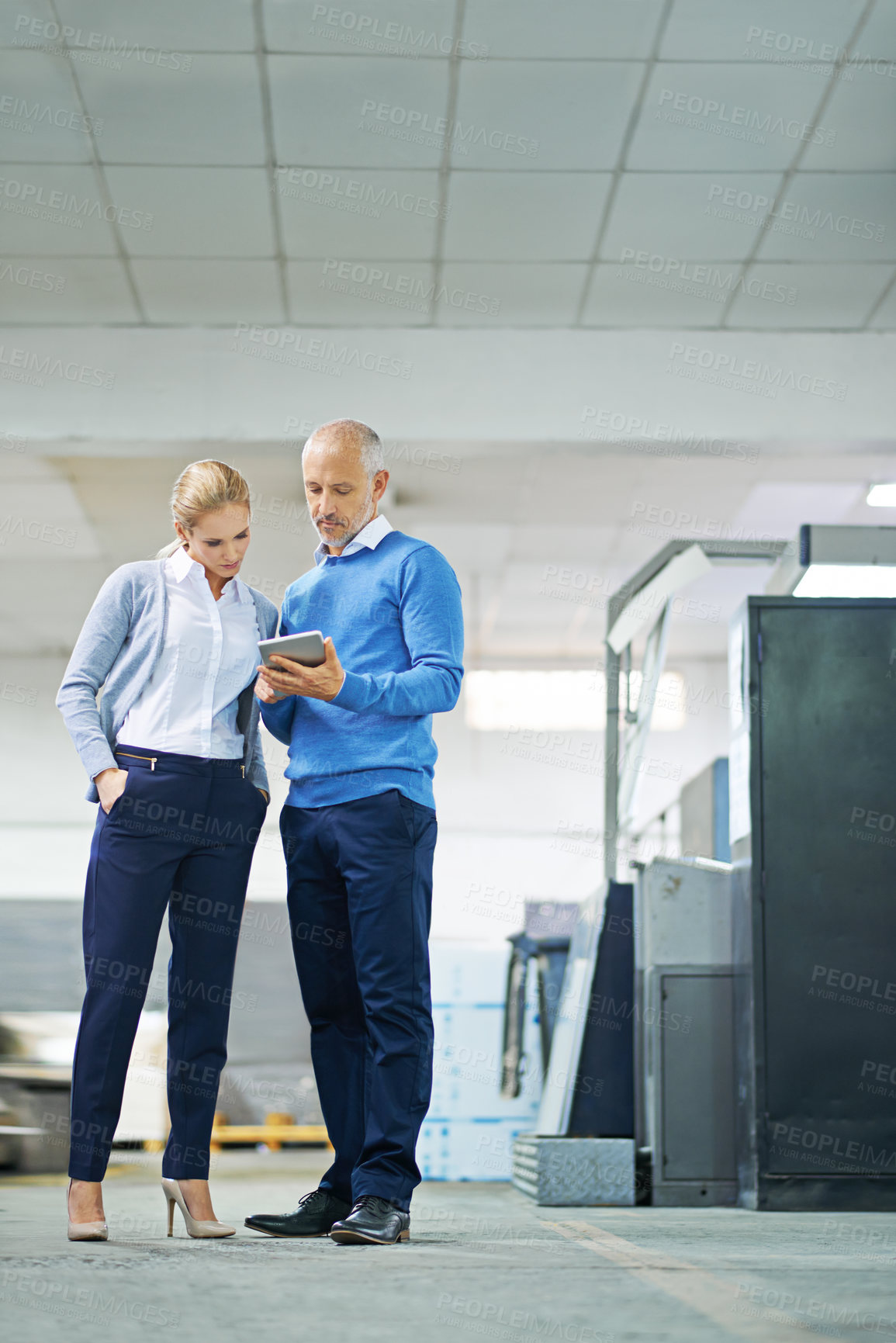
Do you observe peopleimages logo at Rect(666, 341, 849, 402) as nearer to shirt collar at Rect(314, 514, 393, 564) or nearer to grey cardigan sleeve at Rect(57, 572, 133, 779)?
shirt collar at Rect(314, 514, 393, 564)

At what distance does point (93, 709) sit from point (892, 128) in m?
3.35

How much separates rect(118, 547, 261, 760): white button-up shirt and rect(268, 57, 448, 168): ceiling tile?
7.54ft

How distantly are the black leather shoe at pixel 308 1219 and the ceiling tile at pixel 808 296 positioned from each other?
3.87 m

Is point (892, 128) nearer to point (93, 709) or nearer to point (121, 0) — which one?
point (121, 0)

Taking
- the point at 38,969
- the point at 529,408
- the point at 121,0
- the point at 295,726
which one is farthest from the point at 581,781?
the point at 295,726

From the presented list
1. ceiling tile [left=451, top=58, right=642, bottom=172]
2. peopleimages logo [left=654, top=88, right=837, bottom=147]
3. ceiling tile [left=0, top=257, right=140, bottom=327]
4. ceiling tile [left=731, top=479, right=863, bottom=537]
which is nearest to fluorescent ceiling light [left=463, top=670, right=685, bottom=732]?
ceiling tile [left=731, top=479, right=863, bottom=537]

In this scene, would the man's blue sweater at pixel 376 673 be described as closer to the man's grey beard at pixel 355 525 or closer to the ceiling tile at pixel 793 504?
the man's grey beard at pixel 355 525

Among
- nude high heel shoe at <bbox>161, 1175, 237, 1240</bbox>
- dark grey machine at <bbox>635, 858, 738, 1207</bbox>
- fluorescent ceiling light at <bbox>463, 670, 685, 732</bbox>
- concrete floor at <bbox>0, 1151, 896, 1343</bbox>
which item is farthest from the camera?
fluorescent ceiling light at <bbox>463, 670, 685, 732</bbox>

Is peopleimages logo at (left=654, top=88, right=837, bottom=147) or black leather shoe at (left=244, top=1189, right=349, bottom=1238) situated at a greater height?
peopleimages logo at (left=654, top=88, right=837, bottom=147)

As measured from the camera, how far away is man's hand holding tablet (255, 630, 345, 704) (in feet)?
6.16

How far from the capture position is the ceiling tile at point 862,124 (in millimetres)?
3865

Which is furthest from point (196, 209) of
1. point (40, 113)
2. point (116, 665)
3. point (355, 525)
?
point (116, 665)

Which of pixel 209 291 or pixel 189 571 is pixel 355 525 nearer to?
pixel 189 571

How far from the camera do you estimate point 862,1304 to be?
135 centimetres
